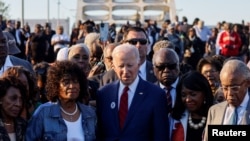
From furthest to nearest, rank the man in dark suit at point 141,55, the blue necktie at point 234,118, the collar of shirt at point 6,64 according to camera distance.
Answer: the collar of shirt at point 6,64 < the man in dark suit at point 141,55 < the blue necktie at point 234,118

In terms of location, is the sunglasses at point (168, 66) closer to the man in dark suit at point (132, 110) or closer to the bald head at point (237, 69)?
the man in dark suit at point (132, 110)

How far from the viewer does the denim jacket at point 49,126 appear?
227 inches

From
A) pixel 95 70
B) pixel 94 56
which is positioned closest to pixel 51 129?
pixel 95 70

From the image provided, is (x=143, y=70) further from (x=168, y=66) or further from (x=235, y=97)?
(x=235, y=97)

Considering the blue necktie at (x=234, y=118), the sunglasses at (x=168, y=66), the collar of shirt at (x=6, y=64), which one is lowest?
the blue necktie at (x=234, y=118)

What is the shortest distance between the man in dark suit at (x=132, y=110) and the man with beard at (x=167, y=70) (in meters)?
A: 0.65

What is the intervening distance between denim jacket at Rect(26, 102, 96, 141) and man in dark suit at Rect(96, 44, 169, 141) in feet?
0.84

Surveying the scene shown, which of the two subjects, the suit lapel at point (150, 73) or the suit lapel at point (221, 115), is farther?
the suit lapel at point (150, 73)

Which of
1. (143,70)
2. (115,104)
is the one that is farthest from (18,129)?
(143,70)

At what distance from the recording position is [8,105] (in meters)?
5.80

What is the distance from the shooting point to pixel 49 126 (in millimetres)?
5777

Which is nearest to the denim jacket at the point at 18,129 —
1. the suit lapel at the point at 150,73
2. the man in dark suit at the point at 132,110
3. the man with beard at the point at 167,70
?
the man in dark suit at the point at 132,110

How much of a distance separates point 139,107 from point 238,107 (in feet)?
3.00

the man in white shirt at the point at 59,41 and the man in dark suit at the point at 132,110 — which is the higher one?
the man in dark suit at the point at 132,110
